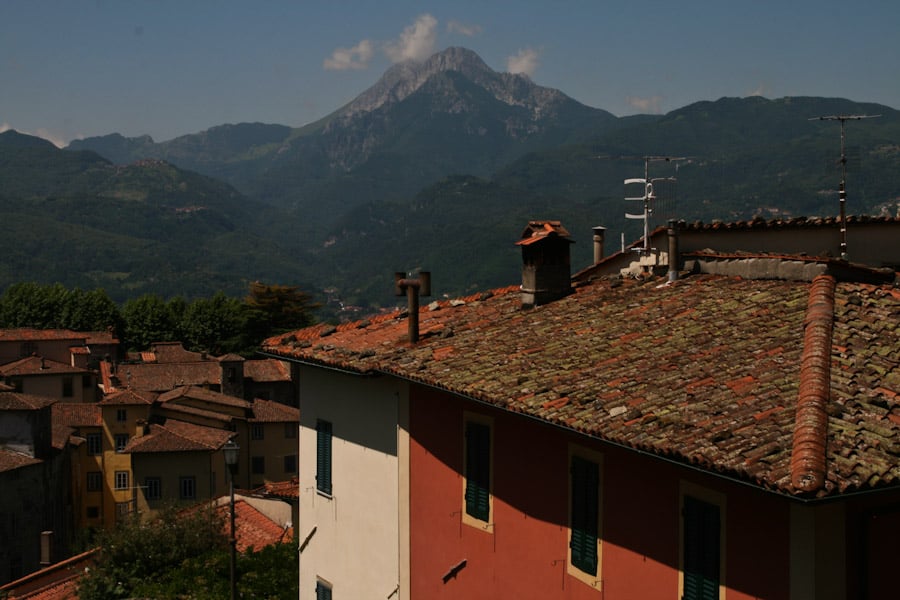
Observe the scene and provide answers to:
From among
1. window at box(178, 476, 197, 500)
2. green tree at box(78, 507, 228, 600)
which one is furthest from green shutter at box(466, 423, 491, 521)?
window at box(178, 476, 197, 500)

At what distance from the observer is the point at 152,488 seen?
60.8m

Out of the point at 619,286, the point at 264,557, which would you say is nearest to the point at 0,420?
A: the point at 264,557

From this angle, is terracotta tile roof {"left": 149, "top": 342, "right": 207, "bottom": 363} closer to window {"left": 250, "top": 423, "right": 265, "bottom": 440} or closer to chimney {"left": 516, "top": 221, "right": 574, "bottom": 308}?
window {"left": 250, "top": 423, "right": 265, "bottom": 440}

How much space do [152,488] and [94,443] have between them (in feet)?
24.4

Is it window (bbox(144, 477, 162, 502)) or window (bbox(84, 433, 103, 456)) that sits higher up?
window (bbox(84, 433, 103, 456))

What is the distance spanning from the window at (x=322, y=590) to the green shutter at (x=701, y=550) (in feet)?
29.5

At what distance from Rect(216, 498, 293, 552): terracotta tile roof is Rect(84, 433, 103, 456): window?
34.8m

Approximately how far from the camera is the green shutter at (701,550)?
8938 mm

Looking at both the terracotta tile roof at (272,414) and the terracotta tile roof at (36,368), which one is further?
the terracotta tile roof at (36,368)

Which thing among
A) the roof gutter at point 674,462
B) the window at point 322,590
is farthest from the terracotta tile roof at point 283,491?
the roof gutter at point 674,462

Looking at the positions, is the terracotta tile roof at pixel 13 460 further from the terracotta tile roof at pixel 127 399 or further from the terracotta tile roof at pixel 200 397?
the terracotta tile roof at pixel 200 397

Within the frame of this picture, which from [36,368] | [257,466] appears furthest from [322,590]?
[36,368]

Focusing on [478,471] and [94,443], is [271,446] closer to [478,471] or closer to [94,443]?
[94,443]

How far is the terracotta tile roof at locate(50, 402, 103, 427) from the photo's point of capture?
217 ft
